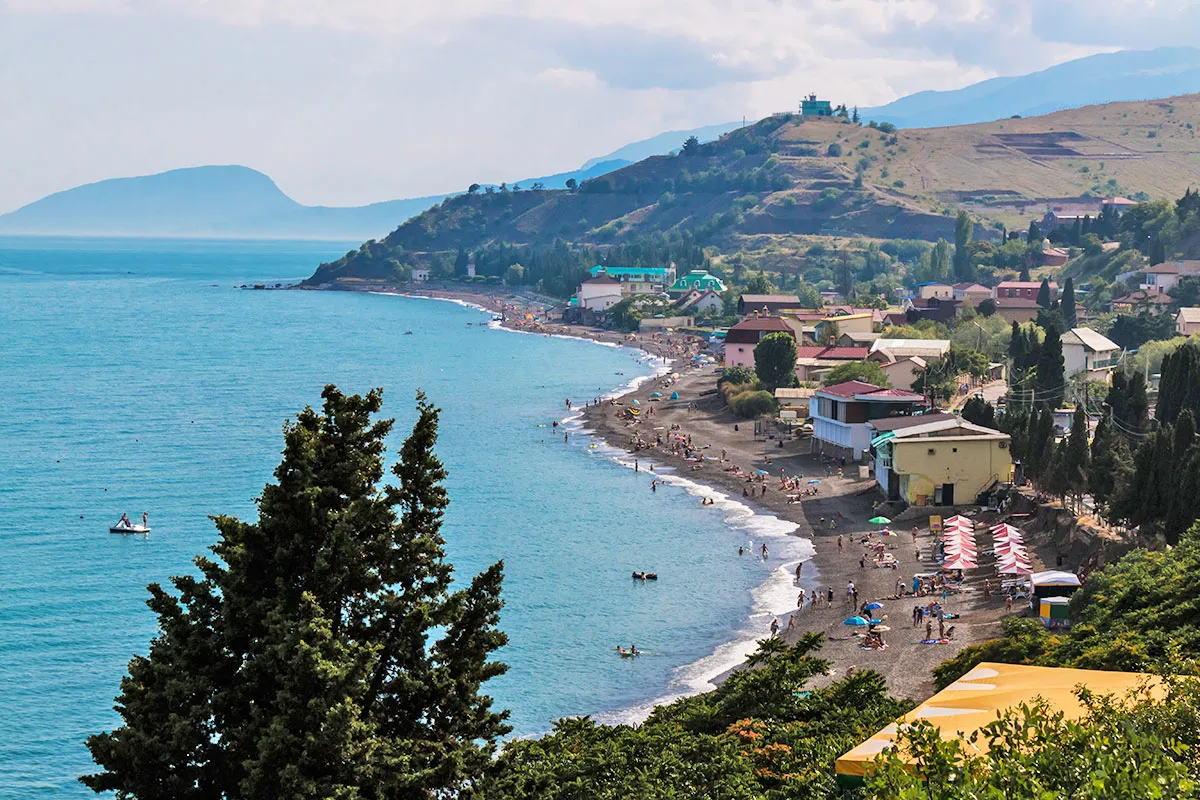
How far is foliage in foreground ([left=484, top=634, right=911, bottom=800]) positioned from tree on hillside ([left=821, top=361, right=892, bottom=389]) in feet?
169

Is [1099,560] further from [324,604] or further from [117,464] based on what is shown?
[117,464]

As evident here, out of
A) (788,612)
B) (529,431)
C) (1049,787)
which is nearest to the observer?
(1049,787)

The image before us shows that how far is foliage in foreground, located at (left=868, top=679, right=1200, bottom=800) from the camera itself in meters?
12.2

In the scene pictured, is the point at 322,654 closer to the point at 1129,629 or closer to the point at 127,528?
the point at 1129,629

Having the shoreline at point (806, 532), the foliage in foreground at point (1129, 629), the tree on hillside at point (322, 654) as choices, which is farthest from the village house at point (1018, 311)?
the tree on hillside at point (322, 654)

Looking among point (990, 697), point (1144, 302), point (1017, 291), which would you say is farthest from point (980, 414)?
point (1017, 291)

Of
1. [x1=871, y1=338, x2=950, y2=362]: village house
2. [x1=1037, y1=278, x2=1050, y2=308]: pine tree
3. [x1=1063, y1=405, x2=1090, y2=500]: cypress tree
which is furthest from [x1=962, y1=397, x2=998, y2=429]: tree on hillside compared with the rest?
[x1=1037, y1=278, x2=1050, y2=308]: pine tree

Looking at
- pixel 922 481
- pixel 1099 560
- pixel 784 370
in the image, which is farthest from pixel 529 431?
pixel 1099 560

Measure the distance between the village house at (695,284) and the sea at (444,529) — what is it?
3639 cm

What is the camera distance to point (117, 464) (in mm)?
77500

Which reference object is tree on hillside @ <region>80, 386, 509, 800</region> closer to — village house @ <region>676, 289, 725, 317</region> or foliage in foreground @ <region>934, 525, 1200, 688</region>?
foliage in foreground @ <region>934, 525, 1200, 688</region>

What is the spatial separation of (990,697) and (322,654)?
11.2m

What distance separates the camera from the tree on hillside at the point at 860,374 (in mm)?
77938

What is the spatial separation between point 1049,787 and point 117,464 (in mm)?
71787
